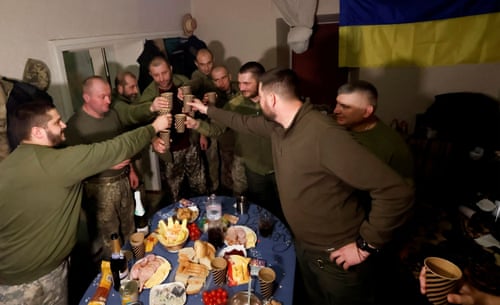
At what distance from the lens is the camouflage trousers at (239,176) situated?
13.0 ft

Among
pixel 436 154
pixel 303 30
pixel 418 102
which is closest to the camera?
pixel 436 154

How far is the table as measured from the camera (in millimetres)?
1771

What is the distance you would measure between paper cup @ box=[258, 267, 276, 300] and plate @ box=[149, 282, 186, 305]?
0.43 meters

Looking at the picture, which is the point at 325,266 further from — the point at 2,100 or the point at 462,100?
the point at 462,100

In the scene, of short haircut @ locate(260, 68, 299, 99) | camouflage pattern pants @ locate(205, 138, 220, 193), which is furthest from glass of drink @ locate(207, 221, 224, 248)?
camouflage pattern pants @ locate(205, 138, 220, 193)

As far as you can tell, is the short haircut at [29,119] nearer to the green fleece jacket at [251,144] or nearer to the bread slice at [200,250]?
the bread slice at [200,250]

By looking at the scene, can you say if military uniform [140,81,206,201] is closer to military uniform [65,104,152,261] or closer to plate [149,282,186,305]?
military uniform [65,104,152,261]

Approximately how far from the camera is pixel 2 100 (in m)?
2.48

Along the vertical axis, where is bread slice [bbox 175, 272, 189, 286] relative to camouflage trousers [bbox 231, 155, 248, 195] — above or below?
above

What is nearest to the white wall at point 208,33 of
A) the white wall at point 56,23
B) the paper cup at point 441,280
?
the white wall at point 56,23

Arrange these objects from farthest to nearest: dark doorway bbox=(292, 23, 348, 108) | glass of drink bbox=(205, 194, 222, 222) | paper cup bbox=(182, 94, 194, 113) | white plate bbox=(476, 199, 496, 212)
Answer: dark doorway bbox=(292, 23, 348, 108) → white plate bbox=(476, 199, 496, 212) → paper cup bbox=(182, 94, 194, 113) → glass of drink bbox=(205, 194, 222, 222)

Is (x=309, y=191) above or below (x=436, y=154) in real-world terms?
above

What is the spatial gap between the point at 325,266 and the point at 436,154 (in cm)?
257

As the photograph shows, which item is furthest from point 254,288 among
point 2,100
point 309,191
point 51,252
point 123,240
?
point 2,100
